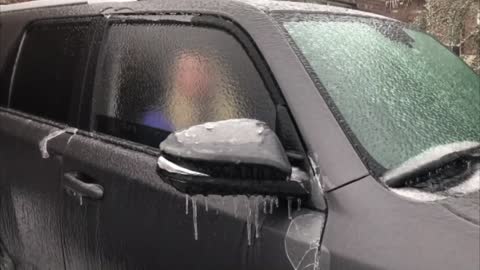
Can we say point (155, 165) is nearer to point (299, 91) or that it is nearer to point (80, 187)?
point (80, 187)

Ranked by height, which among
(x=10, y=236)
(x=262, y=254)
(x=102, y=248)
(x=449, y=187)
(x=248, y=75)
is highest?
(x=248, y=75)

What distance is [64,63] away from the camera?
9.64 feet

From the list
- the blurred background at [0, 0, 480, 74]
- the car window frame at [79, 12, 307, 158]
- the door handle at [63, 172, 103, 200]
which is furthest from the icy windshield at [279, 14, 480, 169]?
the blurred background at [0, 0, 480, 74]

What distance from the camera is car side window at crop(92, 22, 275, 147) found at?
2020 millimetres

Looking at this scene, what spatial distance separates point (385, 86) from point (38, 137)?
5.61 feet

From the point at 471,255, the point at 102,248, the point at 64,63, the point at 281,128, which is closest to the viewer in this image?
the point at 471,255

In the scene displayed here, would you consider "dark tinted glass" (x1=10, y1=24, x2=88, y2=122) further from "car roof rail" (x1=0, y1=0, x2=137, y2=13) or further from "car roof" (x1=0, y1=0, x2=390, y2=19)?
"car roof" (x1=0, y1=0, x2=390, y2=19)

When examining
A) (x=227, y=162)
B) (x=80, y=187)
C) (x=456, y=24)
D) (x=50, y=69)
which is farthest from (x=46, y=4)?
(x=456, y=24)

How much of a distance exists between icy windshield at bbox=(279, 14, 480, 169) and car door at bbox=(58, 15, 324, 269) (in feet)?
0.67

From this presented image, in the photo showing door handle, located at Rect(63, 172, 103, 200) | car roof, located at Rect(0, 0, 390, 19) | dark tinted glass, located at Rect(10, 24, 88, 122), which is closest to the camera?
car roof, located at Rect(0, 0, 390, 19)

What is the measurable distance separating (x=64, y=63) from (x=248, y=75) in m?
1.30

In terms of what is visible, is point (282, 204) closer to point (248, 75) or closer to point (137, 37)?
point (248, 75)

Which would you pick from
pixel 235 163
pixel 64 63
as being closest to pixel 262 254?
pixel 235 163

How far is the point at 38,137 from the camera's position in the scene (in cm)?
292
